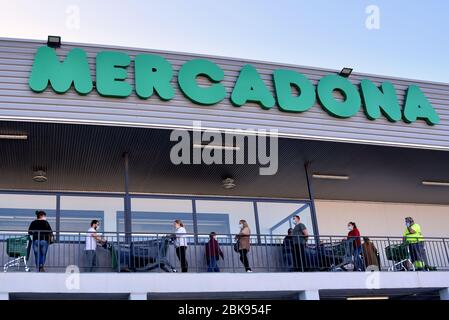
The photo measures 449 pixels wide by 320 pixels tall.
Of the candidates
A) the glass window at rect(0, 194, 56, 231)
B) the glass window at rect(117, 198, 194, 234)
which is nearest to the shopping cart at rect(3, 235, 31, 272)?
the glass window at rect(0, 194, 56, 231)

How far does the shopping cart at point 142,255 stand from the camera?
13.9 metres

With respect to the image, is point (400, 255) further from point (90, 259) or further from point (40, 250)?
point (40, 250)

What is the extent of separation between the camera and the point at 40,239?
45.4 feet

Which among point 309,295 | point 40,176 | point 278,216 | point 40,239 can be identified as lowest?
point 309,295

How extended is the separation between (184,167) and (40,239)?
196 inches

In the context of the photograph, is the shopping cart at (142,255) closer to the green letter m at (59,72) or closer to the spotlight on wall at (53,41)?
the green letter m at (59,72)

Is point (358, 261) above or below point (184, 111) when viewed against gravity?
below

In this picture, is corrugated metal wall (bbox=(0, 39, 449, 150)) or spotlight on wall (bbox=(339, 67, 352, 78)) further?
spotlight on wall (bbox=(339, 67, 352, 78))

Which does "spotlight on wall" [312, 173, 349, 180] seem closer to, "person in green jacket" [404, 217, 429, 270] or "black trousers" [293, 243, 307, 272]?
"person in green jacket" [404, 217, 429, 270]

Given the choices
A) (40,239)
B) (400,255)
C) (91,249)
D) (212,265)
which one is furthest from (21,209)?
(400,255)

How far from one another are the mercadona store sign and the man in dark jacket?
3330 mm

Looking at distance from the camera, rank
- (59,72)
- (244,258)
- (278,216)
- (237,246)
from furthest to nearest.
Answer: (278,216), (237,246), (244,258), (59,72)

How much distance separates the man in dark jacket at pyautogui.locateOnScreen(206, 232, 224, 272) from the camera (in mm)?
14602

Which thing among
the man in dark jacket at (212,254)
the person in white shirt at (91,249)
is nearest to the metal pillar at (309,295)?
the man in dark jacket at (212,254)
